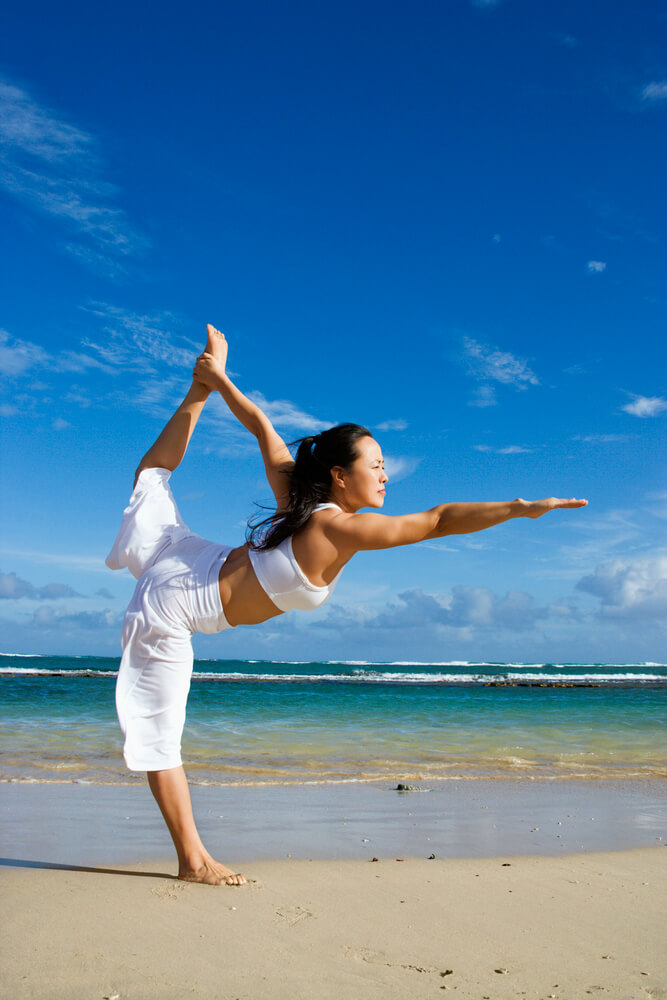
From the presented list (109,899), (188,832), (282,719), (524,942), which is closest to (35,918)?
(109,899)

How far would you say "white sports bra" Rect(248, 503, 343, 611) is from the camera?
3.08 metres

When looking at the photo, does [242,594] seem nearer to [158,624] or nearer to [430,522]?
[158,624]

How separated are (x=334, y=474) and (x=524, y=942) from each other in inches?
76.2

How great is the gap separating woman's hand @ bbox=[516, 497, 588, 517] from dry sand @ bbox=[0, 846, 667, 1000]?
1.54 meters

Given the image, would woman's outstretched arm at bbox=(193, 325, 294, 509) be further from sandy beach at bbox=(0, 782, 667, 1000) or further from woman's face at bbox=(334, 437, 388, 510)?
sandy beach at bbox=(0, 782, 667, 1000)

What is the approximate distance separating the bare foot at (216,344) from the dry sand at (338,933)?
247 cm

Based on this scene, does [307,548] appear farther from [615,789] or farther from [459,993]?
[615,789]

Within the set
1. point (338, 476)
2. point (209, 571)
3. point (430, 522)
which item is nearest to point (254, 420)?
point (338, 476)

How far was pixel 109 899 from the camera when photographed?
10.6 feet

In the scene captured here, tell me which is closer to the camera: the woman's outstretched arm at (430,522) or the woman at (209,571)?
the woman's outstretched arm at (430,522)

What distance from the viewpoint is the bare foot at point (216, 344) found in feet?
12.5

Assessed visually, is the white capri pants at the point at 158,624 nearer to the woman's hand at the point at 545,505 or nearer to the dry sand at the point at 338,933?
the dry sand at the point at 338,933

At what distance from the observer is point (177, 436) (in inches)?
145

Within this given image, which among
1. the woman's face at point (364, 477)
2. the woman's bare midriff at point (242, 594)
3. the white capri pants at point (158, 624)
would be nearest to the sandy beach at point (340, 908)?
the white capri pants at point (158, 624)
